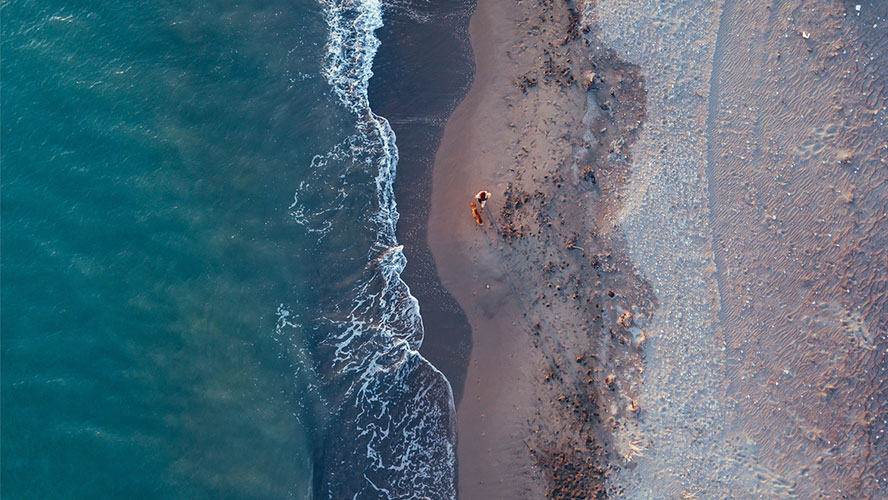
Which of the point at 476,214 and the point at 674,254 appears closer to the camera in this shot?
the point at 674,254

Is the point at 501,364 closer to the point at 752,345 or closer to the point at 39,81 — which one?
the point at 752,345

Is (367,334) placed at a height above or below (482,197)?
Answer: below

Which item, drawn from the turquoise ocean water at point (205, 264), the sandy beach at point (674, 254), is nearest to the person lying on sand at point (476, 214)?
the sandy beach at point (674, 254)

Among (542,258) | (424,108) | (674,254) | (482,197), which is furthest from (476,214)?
(674,254)

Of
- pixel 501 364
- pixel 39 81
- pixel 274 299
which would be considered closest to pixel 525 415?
pixel 501 364

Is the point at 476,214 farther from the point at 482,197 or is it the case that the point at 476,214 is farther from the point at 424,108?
the point at 424,108

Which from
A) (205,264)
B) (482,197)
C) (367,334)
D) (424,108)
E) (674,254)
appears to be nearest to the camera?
(674,254)

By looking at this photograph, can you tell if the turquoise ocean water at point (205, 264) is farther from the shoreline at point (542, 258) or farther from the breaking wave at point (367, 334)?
the shoreline at point (542, 258)
